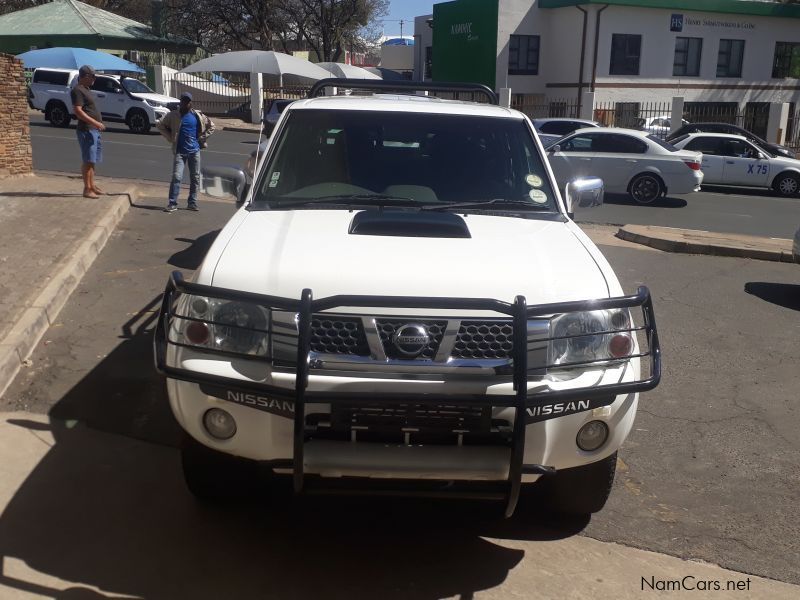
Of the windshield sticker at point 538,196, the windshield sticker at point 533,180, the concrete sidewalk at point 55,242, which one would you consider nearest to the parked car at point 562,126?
the concrete sidewalk at point 55,242

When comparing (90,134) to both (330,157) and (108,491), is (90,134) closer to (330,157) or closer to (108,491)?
(330,157)

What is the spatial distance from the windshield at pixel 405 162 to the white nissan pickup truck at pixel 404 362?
72 cm

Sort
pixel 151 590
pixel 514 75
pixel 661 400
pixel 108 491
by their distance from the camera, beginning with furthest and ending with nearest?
1. pixel 514 75
2. pixel 661 400
3. pixel 108 491
4. pixel 151 590

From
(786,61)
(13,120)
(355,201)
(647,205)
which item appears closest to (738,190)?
(647,205)

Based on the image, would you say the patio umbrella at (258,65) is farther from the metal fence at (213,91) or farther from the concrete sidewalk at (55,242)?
the metal fence at (213,91)

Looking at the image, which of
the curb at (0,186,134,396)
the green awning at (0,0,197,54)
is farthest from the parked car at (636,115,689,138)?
the green awning at (0,0,197,54)

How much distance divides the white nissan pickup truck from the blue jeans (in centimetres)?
820

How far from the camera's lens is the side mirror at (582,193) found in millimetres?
5086

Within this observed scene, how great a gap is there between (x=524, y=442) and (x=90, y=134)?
9.73m

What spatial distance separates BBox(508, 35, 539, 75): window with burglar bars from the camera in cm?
3753

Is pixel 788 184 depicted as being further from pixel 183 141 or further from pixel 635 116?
pixel 183 141

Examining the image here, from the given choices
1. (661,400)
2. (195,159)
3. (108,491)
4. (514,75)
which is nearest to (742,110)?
(514,75)

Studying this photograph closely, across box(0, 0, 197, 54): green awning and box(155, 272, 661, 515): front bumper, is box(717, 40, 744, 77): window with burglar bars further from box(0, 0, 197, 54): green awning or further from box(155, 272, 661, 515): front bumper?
box(155, 272, 661, 515): front bumper

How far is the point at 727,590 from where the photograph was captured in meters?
3.54
